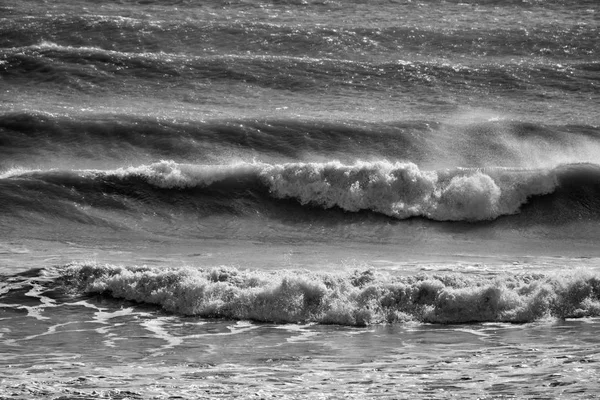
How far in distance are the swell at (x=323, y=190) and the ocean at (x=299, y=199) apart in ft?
0.14

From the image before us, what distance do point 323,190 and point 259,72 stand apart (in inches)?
271

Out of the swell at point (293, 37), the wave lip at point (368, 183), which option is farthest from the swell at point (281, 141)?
the swell at point (293, 37)

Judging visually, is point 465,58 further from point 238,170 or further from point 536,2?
point 238,170

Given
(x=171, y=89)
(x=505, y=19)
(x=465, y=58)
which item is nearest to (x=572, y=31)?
(x=505, y=19)

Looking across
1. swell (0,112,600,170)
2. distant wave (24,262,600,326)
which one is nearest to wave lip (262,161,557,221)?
swell (0,112,600,170)

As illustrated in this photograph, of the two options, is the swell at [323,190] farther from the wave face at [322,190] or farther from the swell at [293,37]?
the swell at [293,37]

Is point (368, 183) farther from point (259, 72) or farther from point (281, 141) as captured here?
point (259, 72)

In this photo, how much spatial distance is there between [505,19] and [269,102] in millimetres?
8672

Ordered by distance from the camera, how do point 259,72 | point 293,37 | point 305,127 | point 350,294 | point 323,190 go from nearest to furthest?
Result: 1. point 350,294
2. point 323,190
3. point 305,127
4. point 259,72
5. point 293,37

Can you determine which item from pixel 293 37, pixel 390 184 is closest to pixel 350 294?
pixel 390 184

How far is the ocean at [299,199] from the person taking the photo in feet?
32.5

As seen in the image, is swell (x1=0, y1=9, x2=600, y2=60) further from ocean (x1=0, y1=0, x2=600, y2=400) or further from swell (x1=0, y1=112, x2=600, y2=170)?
swell (x1=0, y1=112, x2=600, y2=170)

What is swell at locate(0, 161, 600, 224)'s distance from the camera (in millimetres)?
16984

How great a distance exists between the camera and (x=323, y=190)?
56.9ft
